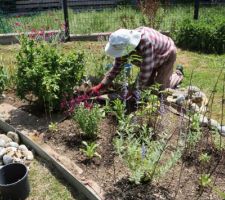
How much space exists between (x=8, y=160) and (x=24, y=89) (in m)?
0.97

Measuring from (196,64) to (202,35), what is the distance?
1.10 metres

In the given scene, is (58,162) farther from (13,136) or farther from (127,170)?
(13,136)

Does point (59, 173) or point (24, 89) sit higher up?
point (24, 89)

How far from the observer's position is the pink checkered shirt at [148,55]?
188 inches

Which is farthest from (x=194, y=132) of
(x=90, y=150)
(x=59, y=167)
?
(x=59, y=167)

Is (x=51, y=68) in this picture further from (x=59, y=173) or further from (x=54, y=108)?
(x=59, y=173)

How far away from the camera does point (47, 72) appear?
14.9 ft

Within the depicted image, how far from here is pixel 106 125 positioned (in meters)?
4.66

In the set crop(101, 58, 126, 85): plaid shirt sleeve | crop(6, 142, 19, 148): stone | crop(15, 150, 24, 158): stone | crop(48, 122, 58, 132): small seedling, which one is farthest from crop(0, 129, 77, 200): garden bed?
crop(101, 58, 126, 85): plaid shirt sleeve

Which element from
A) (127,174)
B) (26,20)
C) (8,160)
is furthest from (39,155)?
(26,20)

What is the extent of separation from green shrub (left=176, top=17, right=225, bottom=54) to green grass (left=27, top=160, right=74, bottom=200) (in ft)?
15.5

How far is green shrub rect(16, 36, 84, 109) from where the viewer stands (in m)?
4.55

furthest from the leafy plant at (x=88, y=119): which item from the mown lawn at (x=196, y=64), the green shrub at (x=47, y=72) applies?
the mown lawn at (x=196, y=64)

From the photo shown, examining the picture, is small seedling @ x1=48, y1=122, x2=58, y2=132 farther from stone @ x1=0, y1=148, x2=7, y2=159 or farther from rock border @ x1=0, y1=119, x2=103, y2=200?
stone @ x1=0, y1=148, x2=7, y2=159
